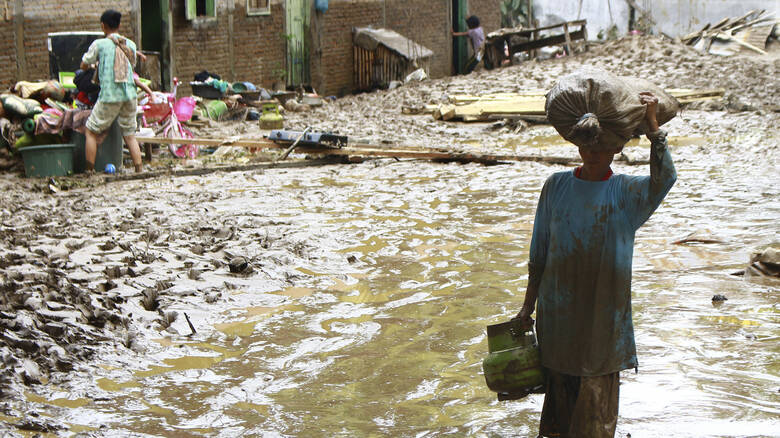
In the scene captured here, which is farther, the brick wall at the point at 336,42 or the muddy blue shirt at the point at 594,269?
the brick wall at the point at 336,42

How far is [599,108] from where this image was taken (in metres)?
3.06

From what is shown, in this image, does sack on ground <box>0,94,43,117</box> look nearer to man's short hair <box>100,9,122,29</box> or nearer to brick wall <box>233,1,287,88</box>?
man's short hair <box>100,9,122,29</box>

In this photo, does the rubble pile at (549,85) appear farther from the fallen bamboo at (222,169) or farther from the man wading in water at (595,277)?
the man wading in water at (595,277)

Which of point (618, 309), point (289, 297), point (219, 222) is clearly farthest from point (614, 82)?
point (219, 222)

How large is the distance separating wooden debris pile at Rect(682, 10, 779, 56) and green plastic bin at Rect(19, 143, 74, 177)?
1630 cm

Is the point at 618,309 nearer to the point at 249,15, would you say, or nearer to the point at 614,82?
the point at 614,82

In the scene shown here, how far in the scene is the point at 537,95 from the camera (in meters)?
16.2

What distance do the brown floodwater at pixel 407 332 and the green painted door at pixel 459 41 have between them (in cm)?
1834

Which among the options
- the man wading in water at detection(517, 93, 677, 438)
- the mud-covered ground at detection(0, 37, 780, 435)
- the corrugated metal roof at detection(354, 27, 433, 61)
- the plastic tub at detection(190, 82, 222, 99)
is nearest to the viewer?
the man wading in water at detection(517, 93, 677, 438)

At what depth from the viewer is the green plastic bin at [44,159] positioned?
33.4ft

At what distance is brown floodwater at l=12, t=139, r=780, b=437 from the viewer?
3.86 meters

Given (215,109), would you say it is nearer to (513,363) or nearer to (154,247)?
(154,247)

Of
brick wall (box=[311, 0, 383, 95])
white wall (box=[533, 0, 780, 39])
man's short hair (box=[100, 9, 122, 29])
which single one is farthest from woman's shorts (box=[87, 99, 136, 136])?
white wall (box=[533, 0, 780, 39])

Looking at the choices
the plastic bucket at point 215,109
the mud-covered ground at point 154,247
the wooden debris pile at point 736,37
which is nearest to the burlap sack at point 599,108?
the mud-covered ground at point 154,247
